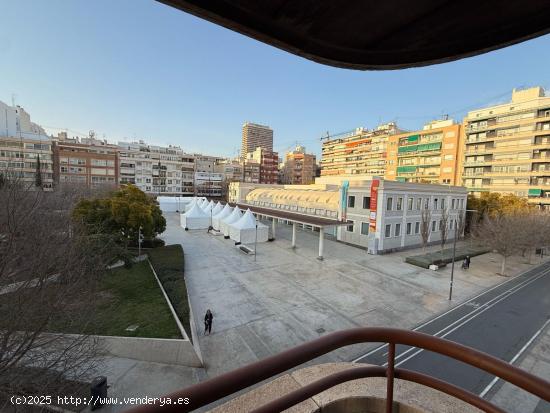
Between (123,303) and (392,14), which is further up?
(392,14)

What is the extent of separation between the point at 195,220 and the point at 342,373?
112 feet

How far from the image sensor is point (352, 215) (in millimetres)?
27125

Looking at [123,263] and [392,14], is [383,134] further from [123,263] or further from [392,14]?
[392,14]

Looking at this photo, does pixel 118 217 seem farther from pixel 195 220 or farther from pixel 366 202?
pixel 366 202

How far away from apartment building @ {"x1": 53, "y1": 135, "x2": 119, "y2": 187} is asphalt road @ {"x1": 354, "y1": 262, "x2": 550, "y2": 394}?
5914 centimetres

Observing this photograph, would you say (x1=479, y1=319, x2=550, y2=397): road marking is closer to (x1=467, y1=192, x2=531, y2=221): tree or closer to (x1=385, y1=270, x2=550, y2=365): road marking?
(x1=385, y1=270, x2=550, y2=365): road marking

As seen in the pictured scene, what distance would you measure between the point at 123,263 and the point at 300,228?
2313 cm

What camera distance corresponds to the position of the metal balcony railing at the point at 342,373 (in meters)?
1.11

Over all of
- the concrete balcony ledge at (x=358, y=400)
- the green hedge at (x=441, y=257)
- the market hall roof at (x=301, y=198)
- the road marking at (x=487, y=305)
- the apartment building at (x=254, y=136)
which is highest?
the apartment building at (x=254, y=136)

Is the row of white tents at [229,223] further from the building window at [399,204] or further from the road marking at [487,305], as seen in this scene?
the road marking at [487,305]

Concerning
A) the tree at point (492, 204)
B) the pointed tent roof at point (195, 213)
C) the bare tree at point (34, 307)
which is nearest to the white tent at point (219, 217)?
the pointed tent roof at point (195, 213)

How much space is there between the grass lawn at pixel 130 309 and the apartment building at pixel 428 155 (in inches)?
2190

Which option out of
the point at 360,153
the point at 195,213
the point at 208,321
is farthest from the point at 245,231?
the point at 360,153

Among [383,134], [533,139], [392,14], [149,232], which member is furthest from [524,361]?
[383,134]
